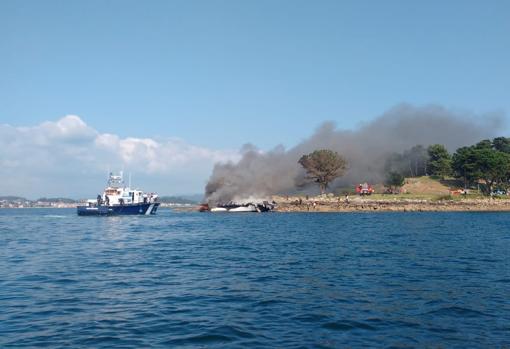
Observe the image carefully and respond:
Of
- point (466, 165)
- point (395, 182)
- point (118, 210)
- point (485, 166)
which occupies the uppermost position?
point (466, 165)

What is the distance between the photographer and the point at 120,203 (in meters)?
139

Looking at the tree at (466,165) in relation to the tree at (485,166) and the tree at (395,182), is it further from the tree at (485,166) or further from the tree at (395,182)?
the tree at (395,182)

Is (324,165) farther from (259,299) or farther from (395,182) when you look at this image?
(259,299)

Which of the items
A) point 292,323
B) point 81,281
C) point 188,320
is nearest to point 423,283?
point 292,323

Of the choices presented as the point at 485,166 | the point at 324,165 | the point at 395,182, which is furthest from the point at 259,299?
the point at 395,182

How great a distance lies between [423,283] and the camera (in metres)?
25.8

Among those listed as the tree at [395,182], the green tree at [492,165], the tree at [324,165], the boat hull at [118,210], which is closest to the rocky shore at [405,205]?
the green tree at [492,165]

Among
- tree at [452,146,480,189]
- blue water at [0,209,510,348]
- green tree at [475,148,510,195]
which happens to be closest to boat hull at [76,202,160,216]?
blue water at [0,209,510,348]

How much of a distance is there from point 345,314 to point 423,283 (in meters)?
8.98

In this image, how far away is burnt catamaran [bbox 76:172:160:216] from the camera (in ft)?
447

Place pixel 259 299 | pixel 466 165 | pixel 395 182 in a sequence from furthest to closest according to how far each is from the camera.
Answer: pixel 395 182 < pixel 466 165 < pixel 259 299

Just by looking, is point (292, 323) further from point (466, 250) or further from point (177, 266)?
point (466, 250)

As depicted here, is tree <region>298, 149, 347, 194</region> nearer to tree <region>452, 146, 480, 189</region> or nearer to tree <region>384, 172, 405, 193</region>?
tree <region>384, 172, 405, 193</region>

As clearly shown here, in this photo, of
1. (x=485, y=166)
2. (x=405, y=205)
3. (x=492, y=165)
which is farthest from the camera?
(x=485, y=166)
